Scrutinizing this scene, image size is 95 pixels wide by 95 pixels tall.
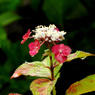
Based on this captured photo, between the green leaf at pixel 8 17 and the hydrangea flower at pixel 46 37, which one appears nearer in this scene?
the hydrangea flower at pixel 46 37

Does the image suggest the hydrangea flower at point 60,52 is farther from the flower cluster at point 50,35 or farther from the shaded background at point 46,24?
the shaded background at point 46,24

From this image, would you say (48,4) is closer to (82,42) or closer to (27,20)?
(27,20)

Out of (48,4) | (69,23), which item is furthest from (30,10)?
(69,23)

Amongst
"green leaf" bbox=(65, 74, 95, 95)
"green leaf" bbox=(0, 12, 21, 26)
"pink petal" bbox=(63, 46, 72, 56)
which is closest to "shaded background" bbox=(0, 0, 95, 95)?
"green leaf" bbox=(0, 12, 21, 26)

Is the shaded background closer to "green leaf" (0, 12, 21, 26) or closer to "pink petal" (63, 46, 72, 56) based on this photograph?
"green leaf" (0, 12, 21, 26)

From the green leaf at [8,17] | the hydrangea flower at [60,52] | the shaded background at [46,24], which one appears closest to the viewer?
the hydrangea flower at [60,52]

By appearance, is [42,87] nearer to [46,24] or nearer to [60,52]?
[60,52]

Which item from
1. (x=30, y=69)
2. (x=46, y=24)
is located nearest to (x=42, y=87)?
(x=30, y=69)

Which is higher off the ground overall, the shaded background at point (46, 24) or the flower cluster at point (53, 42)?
the shaded background at point (46, 24)

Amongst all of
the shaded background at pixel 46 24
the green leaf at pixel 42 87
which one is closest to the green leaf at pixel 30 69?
the green leaf at pixel 42 87

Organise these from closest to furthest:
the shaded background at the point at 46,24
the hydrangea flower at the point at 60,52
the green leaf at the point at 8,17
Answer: the hydrangea flower at the point at 60,52 < the shaded background at the point at 46,24 < the green leaf at the point at 8,17
